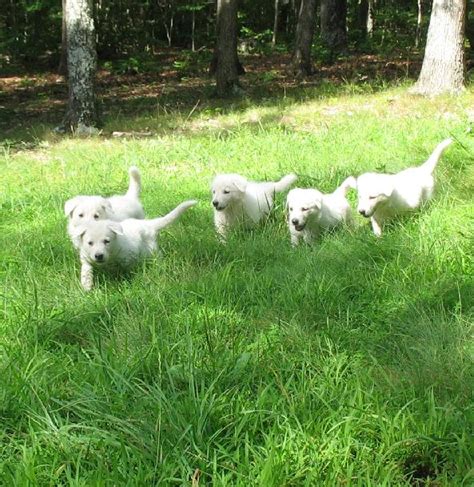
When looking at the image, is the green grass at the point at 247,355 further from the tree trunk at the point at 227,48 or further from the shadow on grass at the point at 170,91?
the tree trunk at the point at 227,48

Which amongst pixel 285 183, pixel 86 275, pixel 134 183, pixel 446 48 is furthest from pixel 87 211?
pixel 446 48

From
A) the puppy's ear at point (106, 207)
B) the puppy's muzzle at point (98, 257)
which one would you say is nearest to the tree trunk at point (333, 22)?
the puppy's ear at point (106, 207)

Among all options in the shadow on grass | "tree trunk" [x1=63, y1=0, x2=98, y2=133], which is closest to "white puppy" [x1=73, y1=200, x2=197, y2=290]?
the shadow on grass

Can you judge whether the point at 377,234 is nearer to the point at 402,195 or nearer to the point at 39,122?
the point at 402,195

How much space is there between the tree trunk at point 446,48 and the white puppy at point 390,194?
257 inches

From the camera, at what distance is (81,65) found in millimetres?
12109

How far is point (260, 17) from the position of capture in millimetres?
33875

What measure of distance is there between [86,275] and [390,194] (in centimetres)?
262

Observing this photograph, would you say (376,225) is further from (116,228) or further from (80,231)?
(80,231)

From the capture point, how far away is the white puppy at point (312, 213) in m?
5.52

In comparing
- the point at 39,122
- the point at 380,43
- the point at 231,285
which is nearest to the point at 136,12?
the point at 380,43

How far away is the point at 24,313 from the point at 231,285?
4.46 feet

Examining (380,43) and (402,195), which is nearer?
(402,195)

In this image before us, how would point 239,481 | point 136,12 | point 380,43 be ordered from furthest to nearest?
point 136,12, point 380,43, point 239,481
